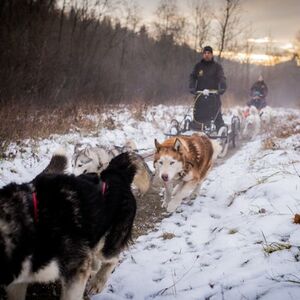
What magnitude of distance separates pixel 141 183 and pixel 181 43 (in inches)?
950

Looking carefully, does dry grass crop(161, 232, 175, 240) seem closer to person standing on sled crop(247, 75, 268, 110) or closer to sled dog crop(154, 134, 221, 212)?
sled dog crop(154, 134, 221, 212)

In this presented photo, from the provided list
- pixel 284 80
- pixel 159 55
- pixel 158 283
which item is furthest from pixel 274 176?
pixel 284 80

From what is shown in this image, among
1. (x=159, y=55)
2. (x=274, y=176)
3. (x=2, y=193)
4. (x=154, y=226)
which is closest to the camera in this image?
(x=2, y=193)

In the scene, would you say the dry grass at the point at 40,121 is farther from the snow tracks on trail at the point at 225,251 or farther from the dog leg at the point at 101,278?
the dog leg at the point at 101,278

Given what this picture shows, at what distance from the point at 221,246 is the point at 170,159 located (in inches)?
75.5

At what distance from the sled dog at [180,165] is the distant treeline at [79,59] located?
5342 mm

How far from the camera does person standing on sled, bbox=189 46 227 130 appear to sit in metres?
8.55

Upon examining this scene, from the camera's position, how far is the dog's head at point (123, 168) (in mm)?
3119

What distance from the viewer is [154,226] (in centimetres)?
460

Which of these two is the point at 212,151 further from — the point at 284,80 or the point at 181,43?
the point at 284,80

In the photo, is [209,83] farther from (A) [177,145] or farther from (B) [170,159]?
(B) [170,159]

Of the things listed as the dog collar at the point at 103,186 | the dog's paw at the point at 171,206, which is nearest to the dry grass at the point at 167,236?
the dog's paw at the point at 171,206

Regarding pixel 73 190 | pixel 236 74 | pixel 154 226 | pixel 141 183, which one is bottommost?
pixel 154 226

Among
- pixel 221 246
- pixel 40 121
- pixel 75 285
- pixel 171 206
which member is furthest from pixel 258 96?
pixel 75 285
